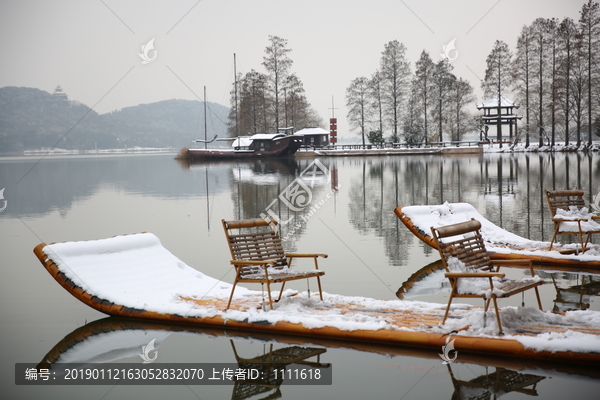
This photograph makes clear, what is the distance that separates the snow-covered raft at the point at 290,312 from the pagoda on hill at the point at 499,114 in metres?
58.4

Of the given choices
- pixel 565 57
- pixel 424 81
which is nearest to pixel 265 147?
pixel 424 81

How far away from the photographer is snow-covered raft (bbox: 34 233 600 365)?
5234mm

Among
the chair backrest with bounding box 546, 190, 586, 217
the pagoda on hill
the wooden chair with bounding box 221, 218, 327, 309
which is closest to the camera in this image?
the wooden chair with bounding box 221, 218, 327, 309

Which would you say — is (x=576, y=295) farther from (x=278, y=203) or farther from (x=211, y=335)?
(x=278, y=203)

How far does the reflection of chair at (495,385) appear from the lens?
4773 millimetres

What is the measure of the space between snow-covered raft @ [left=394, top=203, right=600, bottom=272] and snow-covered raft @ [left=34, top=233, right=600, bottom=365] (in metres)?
3.47

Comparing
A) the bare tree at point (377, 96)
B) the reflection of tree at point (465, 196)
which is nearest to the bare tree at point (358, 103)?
the bare tree at point (377, 96)

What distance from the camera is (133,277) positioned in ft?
25.7

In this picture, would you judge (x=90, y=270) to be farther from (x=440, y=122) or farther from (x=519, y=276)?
(x=440, y=122)

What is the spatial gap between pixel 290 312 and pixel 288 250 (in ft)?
18.4

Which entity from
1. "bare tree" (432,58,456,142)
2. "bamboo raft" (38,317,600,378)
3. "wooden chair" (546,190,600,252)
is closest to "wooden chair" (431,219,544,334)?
"bamboo raft" (38,317,600,378)

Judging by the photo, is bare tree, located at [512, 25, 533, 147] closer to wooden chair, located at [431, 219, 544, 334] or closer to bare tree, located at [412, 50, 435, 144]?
bare tree, located at [412, 50, 435, 144]

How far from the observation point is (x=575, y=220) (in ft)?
30.8

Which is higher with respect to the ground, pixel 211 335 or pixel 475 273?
pixel 475 273
